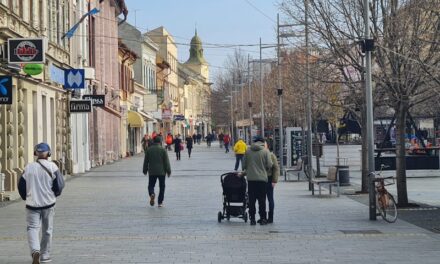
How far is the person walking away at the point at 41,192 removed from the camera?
1110 cm

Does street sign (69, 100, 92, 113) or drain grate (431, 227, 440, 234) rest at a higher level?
street sign (69, 100, 92, 113)

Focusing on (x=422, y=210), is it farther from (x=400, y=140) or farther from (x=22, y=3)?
(x=22, y=3)

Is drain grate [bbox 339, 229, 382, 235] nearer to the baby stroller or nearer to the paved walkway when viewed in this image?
the paved walkway

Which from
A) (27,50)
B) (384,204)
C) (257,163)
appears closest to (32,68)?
(27,50)

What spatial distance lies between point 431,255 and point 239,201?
546 centimetres

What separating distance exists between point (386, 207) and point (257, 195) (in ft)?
8.62

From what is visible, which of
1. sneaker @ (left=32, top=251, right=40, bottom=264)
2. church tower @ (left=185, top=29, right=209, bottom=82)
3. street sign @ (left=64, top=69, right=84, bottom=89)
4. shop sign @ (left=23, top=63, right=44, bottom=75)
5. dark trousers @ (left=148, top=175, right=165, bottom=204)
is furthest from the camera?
church tower @ (left=185, top=29, right=209, bottom=82)

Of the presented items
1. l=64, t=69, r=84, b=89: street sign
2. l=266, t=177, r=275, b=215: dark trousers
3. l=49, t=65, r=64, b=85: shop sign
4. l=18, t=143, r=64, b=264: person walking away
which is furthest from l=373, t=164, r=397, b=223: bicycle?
l=64, t=69, r=84, b=89: street sign

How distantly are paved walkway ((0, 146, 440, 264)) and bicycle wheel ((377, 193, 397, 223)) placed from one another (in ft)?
0.58

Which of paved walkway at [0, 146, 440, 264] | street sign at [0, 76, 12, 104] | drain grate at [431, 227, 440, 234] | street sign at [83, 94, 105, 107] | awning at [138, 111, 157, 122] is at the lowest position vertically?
drain grate at [431, 227, 440, 234]

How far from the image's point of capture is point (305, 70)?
24.4m

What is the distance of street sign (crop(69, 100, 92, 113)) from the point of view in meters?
33.5

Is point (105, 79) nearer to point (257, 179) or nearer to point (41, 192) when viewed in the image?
point (257, 179)

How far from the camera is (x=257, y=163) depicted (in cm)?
1608
